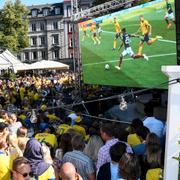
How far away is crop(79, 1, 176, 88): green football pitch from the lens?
12305 mm

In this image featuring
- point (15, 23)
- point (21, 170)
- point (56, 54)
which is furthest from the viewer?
point (56, 54)

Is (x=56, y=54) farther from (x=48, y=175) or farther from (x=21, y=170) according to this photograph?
(x=21, y=170)

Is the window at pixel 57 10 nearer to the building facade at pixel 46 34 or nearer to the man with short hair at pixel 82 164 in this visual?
the building facade at pixel 46 34

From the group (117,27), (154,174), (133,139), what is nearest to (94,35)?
(117,27)

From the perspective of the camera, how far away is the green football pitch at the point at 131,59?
40.4ft

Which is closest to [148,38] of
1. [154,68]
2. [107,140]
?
[154,68]

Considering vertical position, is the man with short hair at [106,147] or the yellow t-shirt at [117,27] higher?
the yellow t-shirt at [117,27]

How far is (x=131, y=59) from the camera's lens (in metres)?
14.2

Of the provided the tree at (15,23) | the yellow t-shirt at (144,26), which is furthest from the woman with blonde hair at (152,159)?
the tree at (15,23)

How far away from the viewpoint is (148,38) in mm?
13211

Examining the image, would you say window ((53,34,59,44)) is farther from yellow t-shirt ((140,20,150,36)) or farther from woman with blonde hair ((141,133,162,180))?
woman with blonde hair ((141,133,162,180))

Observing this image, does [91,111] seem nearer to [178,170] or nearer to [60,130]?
[60,130]

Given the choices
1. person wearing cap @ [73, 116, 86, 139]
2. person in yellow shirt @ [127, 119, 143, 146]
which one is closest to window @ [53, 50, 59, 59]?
person wearing cap @ [73, 116, 86, 139]

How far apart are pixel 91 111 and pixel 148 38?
14.3ft
